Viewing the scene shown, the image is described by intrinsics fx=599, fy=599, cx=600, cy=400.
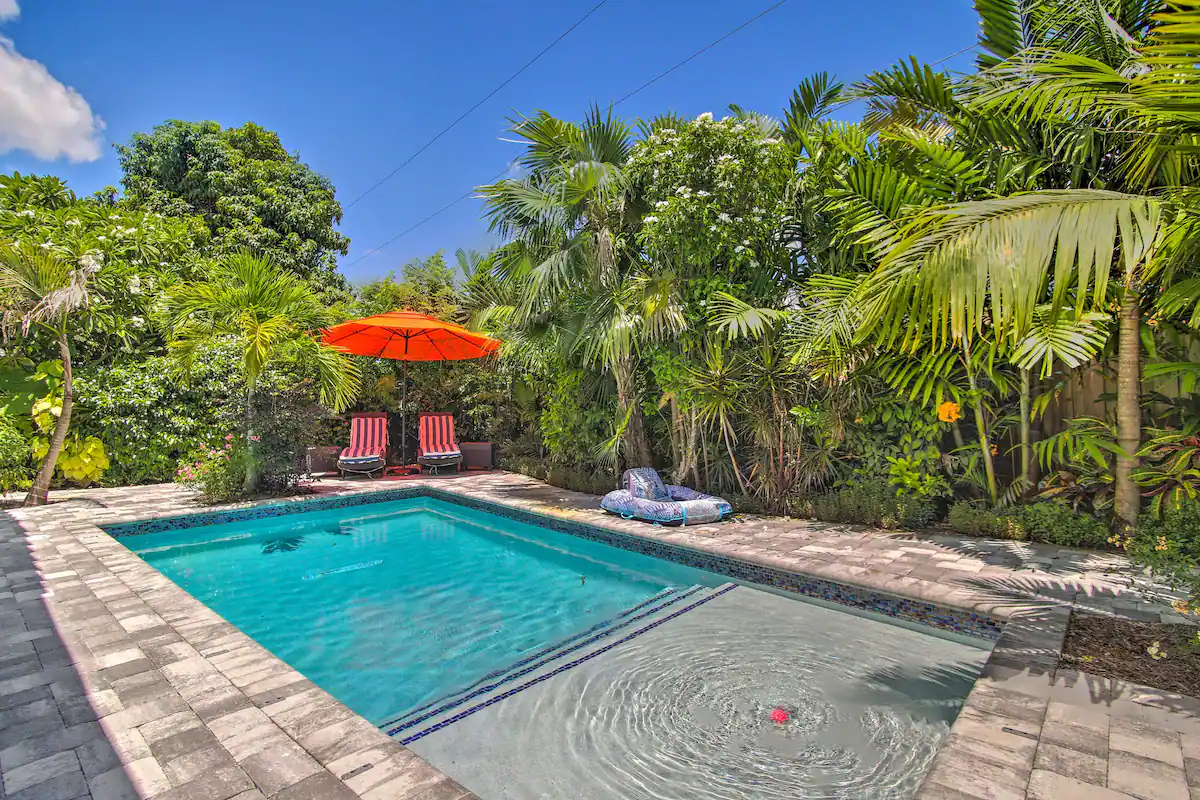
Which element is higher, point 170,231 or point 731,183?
point 170,231

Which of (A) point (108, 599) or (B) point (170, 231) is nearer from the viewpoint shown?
(A) point (108, 599)

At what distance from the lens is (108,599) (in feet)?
13.1

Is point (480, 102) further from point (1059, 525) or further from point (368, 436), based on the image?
point (1059, 525)

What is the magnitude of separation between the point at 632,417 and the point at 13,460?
26.6ft

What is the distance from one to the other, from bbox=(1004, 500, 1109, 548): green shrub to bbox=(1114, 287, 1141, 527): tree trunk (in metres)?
0.28

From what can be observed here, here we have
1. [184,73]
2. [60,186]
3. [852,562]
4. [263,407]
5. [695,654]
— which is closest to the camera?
[695,654]

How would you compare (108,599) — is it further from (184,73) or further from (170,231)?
(184,73)

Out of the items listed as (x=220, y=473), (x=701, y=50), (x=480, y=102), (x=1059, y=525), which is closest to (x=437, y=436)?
(x=220, y=473)

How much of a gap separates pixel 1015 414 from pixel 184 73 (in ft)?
54.8

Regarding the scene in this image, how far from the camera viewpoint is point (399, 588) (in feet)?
17.5

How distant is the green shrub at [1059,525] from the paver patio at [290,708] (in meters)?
0.35

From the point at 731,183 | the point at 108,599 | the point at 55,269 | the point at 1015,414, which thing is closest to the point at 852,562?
the point at 1015,414

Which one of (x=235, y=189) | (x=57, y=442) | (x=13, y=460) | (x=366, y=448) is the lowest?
(x=13, y=460)

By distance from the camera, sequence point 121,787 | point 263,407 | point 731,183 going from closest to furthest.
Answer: point 121,787, point 731,183, point 263,407
